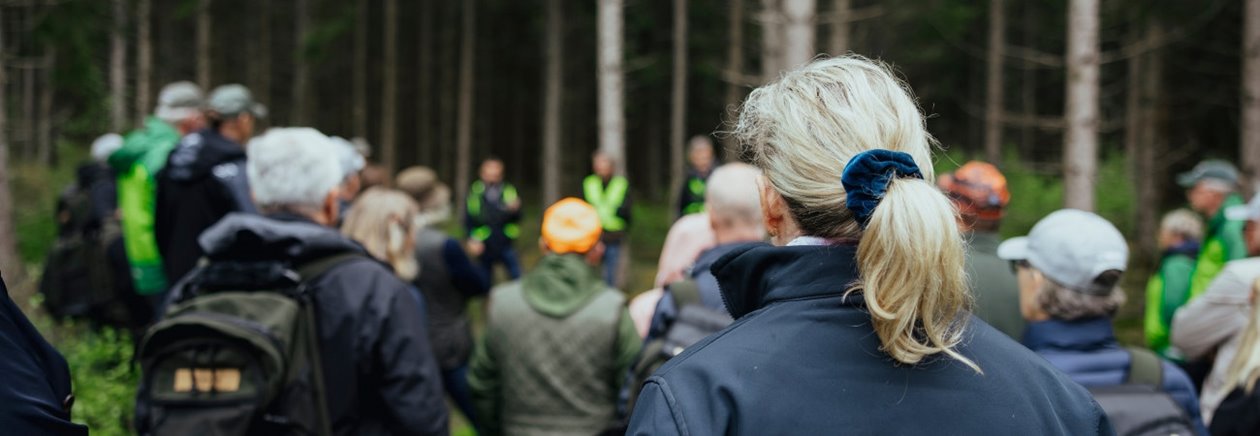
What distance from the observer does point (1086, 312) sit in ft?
12.3

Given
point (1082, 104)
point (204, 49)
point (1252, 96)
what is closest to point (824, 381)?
point (1082, 104)

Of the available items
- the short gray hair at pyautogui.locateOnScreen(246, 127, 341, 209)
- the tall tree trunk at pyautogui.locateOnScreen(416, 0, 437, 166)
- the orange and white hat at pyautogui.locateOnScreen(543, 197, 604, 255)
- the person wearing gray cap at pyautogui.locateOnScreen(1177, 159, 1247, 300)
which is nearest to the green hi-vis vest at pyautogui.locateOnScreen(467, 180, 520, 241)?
the person wearing gray cap at pyautogui.locateOnScreen(1177, 159, 1247, 300)

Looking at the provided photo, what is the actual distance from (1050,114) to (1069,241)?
4109 centimetres

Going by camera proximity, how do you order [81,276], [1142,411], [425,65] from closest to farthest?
[1142,411] < [81,276] < [425,65]

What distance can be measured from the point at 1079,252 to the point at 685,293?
4.95 ft

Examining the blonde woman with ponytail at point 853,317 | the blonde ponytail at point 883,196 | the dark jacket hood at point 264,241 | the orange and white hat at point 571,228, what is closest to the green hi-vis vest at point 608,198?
the orange and white hat at point 571,228

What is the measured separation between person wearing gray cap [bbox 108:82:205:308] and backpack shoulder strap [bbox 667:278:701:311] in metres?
4.23

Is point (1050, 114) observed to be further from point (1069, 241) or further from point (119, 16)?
point (1069, 241)

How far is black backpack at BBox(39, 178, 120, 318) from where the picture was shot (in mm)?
8680

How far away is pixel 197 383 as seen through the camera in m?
3.54

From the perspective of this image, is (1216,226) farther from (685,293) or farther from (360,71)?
(360,71)

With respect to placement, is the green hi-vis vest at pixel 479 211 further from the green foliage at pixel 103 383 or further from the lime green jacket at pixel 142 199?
the green foliage at pixel 103 383

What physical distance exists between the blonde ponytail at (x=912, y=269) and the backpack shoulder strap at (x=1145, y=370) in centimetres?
211

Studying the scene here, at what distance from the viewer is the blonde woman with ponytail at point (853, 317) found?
1854mm
